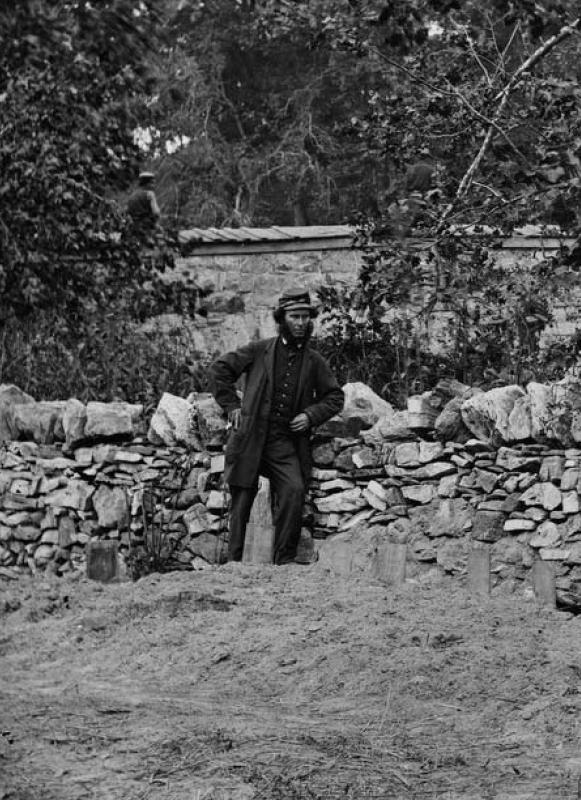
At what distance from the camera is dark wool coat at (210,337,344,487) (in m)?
7.92

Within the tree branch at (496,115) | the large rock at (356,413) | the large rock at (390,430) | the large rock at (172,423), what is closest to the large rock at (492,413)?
the large rock at (390,430)

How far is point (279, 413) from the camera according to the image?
26.5 ft

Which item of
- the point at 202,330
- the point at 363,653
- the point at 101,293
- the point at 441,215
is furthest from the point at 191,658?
the point at 202,330

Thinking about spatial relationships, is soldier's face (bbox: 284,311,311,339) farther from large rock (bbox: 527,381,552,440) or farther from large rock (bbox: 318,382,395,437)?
large rock (bbox: 527,381,552,440)

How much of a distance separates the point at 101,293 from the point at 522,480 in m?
4.61

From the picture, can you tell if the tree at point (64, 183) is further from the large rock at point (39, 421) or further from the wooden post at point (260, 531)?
the wooden post at point (260, 531)

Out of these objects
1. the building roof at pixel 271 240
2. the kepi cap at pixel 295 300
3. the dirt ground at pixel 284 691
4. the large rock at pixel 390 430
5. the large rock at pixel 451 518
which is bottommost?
the dirt ground at pixel 284 691

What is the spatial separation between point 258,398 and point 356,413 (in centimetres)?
75

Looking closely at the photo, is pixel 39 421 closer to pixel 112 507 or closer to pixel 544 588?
pixel 112 507

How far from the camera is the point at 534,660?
5.27 metres

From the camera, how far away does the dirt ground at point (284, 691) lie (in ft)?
13.2

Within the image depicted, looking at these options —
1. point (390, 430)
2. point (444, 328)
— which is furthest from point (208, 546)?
point (444, 328)

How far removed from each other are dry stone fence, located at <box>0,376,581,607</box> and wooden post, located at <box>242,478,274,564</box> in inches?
10.2

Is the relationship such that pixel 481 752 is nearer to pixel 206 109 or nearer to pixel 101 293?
pixel 101 293
